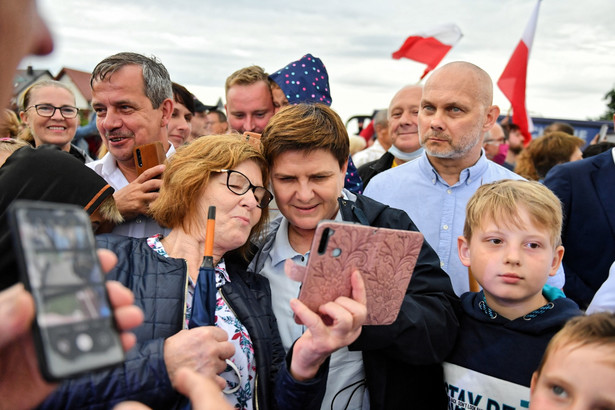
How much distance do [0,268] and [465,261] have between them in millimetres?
1680

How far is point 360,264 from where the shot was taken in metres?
1.47

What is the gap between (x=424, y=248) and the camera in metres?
2.14

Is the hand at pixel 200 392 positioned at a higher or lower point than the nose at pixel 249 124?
lower

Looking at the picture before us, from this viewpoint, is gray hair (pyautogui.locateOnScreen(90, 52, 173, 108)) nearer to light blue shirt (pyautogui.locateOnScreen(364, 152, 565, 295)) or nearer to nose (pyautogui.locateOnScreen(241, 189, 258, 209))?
nose (pyautogui.locateOnScreen(241, 189, 258, 209))

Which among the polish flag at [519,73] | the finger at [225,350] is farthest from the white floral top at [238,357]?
the polish flag at [519,73]

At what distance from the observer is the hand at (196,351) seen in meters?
1.48

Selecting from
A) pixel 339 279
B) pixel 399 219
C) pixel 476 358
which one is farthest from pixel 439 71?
pixel 339 279

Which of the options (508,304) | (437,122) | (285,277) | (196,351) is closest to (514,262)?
(508,304)

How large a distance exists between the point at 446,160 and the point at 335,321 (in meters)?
1.96

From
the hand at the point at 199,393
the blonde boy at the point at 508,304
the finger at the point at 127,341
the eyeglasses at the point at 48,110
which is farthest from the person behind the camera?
the eyeglasses at the point at 48,110

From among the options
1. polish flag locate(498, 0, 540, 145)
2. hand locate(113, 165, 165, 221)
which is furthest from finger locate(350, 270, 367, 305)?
polish flag locate(498, 0, 540, 145)

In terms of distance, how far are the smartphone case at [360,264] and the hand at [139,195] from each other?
1177 mm

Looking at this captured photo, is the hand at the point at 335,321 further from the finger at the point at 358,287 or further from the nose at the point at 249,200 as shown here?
the nose at the point at 249,200

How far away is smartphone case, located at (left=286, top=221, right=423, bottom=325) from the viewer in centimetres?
137
